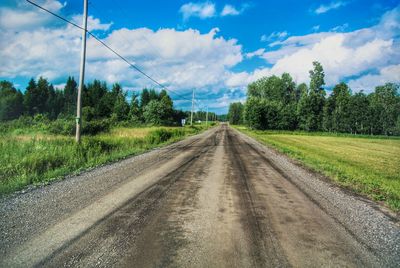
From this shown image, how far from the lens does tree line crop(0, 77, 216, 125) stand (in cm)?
6391

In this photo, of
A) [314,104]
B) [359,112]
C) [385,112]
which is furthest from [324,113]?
[385,112]

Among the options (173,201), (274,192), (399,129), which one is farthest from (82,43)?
(399,129)

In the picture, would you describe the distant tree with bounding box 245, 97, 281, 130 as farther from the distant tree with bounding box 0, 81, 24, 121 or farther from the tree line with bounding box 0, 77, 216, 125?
the distant tree with bounding box 0, 81, 24, 121

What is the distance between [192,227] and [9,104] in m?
81.5

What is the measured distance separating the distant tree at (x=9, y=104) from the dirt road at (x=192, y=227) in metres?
74.1

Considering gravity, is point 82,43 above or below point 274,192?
above

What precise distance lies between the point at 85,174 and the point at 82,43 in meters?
8.44

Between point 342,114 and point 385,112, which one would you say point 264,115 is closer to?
point 342,114

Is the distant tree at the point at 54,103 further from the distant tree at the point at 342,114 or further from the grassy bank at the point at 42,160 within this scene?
the distant tree at the point at 342,114

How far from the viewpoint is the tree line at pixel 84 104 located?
6391cm

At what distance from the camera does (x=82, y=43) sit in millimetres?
13336

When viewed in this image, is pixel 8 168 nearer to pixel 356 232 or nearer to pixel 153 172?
pixel 153 172

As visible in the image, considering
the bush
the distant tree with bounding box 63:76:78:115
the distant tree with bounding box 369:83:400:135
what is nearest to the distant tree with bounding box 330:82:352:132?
the distant tree with bounding box 369:83:400:135

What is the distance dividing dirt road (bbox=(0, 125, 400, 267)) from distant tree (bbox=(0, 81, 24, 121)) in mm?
74100
